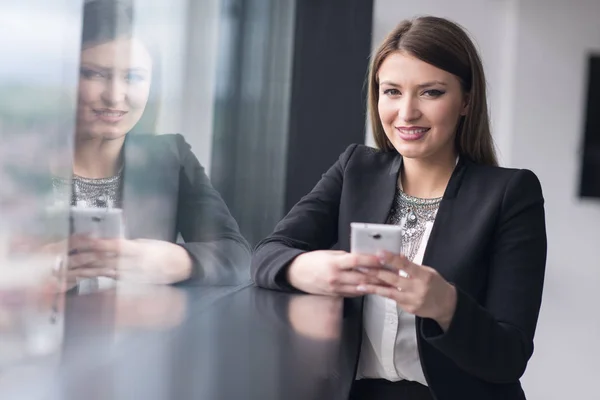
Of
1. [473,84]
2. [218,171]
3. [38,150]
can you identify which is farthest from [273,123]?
[38,150]

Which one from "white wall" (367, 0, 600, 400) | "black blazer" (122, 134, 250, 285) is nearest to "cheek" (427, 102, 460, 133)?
"black blazer" (122, 134, 250, 285)

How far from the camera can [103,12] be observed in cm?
78

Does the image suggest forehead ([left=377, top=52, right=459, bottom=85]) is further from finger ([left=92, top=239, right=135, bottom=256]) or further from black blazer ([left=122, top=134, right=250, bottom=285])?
finger ([left=92, top=239, right=135, bottom=256])

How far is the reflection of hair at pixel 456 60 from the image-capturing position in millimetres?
1146

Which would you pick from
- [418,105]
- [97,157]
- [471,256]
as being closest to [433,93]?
[418,105]

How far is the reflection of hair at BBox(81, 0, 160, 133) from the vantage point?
2.41 ft

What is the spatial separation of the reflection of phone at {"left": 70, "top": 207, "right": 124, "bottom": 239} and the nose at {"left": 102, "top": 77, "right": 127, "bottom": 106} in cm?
11

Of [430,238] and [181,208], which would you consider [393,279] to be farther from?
[181,208]

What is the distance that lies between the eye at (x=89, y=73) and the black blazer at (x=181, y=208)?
121mm

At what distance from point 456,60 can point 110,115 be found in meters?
0.60

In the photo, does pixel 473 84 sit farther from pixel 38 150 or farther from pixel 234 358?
pixel 38 150

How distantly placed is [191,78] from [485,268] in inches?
23.6

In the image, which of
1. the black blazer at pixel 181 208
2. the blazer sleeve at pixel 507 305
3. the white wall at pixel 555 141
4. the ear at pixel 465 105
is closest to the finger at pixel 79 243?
the black blazer at pixel 181 208

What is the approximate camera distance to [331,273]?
3.31 ft
